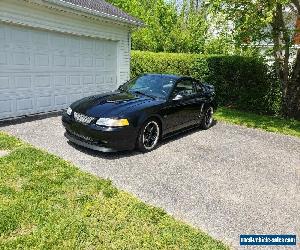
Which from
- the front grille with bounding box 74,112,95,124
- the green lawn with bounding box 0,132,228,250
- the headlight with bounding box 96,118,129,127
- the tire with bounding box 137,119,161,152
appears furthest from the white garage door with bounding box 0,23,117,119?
the tire with bounding box 137,119,161,152

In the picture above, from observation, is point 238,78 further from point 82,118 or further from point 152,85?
point 82,118

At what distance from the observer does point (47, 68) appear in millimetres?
9492

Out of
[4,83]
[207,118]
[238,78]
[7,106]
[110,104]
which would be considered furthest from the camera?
[238,78]

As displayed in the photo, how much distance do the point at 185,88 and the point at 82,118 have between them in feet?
9.35

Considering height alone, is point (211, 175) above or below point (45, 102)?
below

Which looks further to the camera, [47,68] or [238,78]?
[238,78]

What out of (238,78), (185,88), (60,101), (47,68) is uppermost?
(47,68)

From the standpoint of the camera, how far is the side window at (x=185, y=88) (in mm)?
7701

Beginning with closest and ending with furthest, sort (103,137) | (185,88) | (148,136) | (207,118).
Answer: (103,137), (148,136), (185,88), (207,118)

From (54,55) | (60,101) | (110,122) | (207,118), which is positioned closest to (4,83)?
(54,55)

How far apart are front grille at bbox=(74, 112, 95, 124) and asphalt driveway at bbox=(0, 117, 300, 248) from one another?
0.62m

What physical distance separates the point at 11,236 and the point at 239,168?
13.7ft

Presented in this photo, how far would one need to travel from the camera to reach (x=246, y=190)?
17.4 ft

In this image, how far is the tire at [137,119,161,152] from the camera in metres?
6.51
